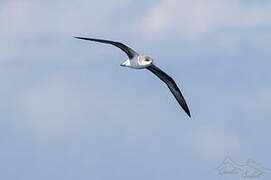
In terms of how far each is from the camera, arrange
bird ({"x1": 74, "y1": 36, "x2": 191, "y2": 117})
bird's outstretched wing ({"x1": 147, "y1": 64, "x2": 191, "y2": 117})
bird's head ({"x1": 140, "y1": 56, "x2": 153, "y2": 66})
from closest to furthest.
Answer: bird ({"x1": 74, "y1": 36, "x2": 191, "y2": 117}) < bird's head ({"x1": 140, "y1": 56, "x2": 153, "y2": 66}) < bird's outstretched wing ({"x1": 147, "y1": 64, "x2": 191, "y2": 117})

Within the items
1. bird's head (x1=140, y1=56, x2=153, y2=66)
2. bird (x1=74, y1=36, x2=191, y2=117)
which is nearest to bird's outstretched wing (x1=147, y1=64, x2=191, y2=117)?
bird (x1=74, y1=36, x2=191, y2=117)

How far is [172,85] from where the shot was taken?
58.5m

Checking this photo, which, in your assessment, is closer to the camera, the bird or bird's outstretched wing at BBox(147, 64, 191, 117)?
the bird

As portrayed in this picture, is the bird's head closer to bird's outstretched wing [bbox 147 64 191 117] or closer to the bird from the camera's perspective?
the bird

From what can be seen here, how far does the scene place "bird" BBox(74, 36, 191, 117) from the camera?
4900 cm

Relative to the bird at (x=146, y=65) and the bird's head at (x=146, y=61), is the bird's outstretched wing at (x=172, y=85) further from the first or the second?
the bird's head at (x=146, y=61)

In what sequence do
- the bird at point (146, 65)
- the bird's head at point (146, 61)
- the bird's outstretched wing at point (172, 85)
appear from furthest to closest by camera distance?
the bird's outstretched wing at point (172, 85), the bird's head at point (146, 61), the bird at point (146, 65)

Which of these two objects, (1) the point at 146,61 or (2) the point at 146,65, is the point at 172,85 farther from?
(1) the point at 146,61

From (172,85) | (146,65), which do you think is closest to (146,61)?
(146,65)

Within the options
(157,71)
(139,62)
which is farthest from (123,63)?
(157,71)

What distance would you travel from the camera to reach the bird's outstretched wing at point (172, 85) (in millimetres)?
56875

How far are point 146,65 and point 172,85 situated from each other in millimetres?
9141

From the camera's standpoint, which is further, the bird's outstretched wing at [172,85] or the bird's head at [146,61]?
the bird's outstretched wing at [172,85]

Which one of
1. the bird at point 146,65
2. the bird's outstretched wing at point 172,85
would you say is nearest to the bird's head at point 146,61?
the bird at point 146,65
